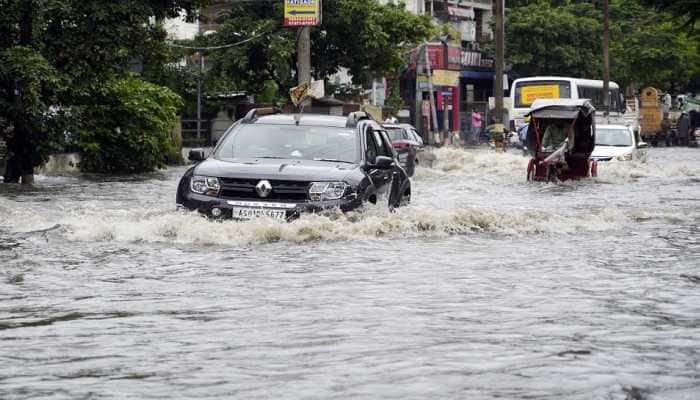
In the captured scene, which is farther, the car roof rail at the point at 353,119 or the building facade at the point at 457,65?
the building facade at the point at 457,65

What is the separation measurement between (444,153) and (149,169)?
→ 1014cm

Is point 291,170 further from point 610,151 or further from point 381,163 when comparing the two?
point 610,151

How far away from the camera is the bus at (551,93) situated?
198 ft

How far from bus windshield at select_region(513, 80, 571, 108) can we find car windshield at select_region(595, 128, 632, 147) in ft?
79.8

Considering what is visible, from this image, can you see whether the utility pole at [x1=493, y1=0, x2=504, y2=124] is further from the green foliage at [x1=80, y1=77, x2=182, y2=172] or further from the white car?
the green foliage at [x1=80, y1=77, x2=182, y2=172]

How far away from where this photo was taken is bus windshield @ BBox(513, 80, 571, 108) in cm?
6022

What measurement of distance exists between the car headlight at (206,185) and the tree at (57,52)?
11.4 meters

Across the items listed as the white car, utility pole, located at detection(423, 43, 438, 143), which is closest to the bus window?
utility pole, located at detection(423, 43, 438, 143)

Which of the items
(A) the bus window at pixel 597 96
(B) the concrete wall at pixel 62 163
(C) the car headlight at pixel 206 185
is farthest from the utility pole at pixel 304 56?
(A) the bus window at pixel 597 96

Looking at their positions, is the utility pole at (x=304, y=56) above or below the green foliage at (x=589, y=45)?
below

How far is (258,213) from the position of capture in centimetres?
1412

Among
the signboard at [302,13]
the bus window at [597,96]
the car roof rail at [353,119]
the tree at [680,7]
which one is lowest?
the car roof rail at [353,119]

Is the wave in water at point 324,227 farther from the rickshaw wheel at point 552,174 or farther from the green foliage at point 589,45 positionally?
the green foliage at point 589,45

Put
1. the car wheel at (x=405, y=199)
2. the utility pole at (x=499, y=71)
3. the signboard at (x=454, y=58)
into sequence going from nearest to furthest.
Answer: the car wheel at (x=405, y=199) < the utility pole at (x=499, y=71) < the signboard at (x=454, y=58)
